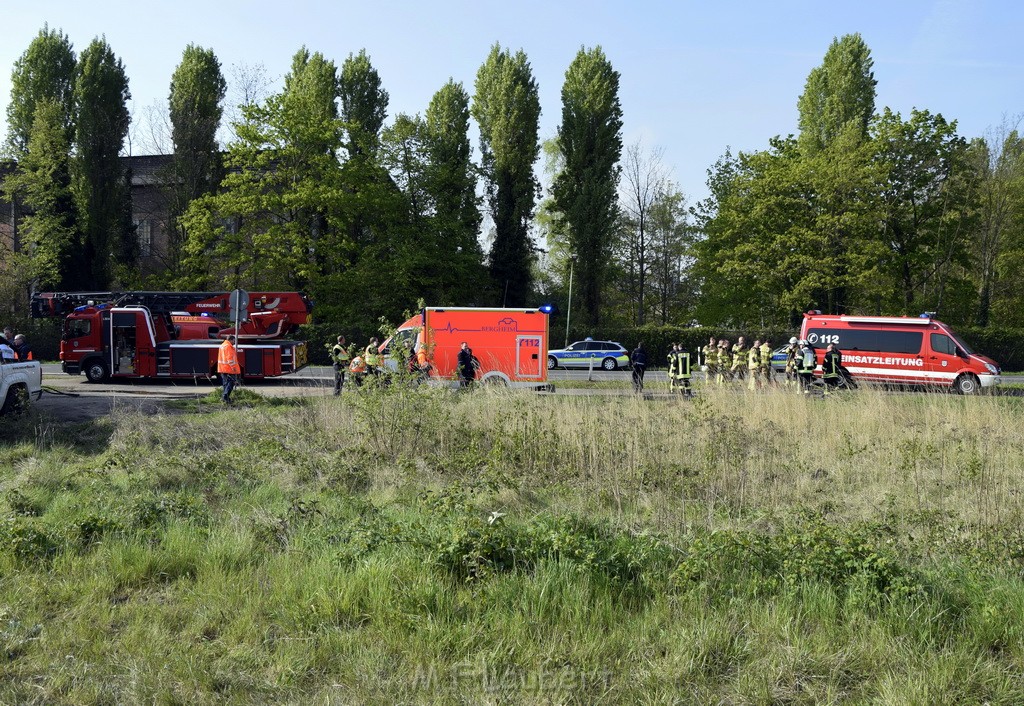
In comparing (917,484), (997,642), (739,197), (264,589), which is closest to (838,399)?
(917,484)

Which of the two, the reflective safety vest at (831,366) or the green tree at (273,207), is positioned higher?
the green tree at (273,207)

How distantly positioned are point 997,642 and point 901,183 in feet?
127

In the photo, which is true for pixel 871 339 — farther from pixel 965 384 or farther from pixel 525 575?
pixel 525 575

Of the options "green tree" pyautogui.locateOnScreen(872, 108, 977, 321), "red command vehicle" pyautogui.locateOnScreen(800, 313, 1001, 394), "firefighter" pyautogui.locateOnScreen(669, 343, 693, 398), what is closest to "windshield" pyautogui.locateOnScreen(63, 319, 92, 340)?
"firefighter" pyautogui.locateOnScreen(669, 343, 693, 398)

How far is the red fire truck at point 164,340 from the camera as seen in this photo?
22797 millimetres

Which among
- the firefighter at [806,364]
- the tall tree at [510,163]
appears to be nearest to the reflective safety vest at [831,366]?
the firefighter at [806,364]

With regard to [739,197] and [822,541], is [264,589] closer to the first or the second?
[822,541]

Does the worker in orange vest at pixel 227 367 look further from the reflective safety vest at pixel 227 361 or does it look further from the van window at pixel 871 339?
the van window at pixel 871 339

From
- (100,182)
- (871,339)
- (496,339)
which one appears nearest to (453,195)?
(100,182)

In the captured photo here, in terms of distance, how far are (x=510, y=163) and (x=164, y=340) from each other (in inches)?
956

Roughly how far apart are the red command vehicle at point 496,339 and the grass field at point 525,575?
10132mm

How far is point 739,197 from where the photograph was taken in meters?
40.0

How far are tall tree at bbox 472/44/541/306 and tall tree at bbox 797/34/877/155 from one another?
15397 mm

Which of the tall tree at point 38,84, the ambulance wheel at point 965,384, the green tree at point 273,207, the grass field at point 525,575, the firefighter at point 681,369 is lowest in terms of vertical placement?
the grass field at point 525,575
